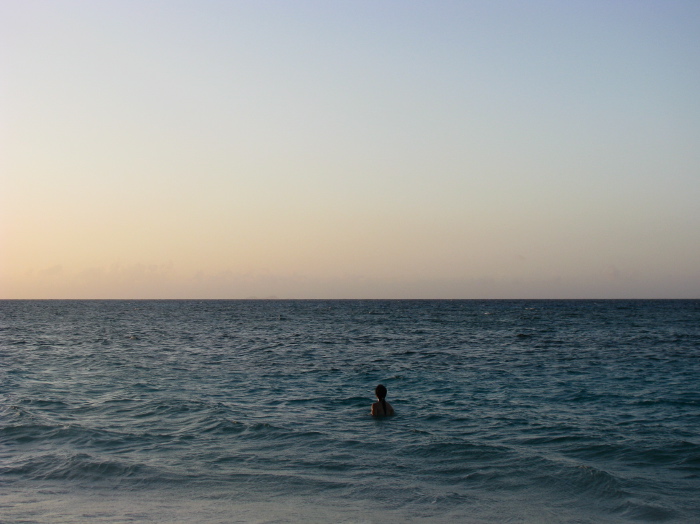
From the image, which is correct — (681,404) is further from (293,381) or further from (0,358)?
(0,358)

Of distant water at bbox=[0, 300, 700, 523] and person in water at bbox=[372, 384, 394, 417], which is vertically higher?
person in water at bbox=[372, 384, 394, 417]

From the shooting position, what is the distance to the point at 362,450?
13703 mm

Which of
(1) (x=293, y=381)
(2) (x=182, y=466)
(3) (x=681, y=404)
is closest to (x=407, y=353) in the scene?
(1) (x=293, y=381)

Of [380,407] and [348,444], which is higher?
[380,407]

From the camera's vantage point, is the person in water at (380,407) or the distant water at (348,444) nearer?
the distant water at (348,444)

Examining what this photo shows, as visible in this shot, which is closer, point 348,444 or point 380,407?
point 348,444

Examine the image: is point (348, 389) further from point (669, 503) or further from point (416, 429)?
point (669, 503)

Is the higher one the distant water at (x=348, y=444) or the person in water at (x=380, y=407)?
the person in water at (x=380, y=407)

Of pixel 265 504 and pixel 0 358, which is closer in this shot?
pixel 265 504

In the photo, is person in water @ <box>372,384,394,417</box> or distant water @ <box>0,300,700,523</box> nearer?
distant water @ <box>0,300,700,523</box>

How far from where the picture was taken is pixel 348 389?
74.1ft

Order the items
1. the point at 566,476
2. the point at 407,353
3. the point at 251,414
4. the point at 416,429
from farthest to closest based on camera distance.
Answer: the point at 407,353, the point at 251,414, the point at 416,429, the point at 566,476

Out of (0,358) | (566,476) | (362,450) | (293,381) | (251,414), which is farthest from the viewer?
(0,358)

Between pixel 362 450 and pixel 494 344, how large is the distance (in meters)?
30.8
